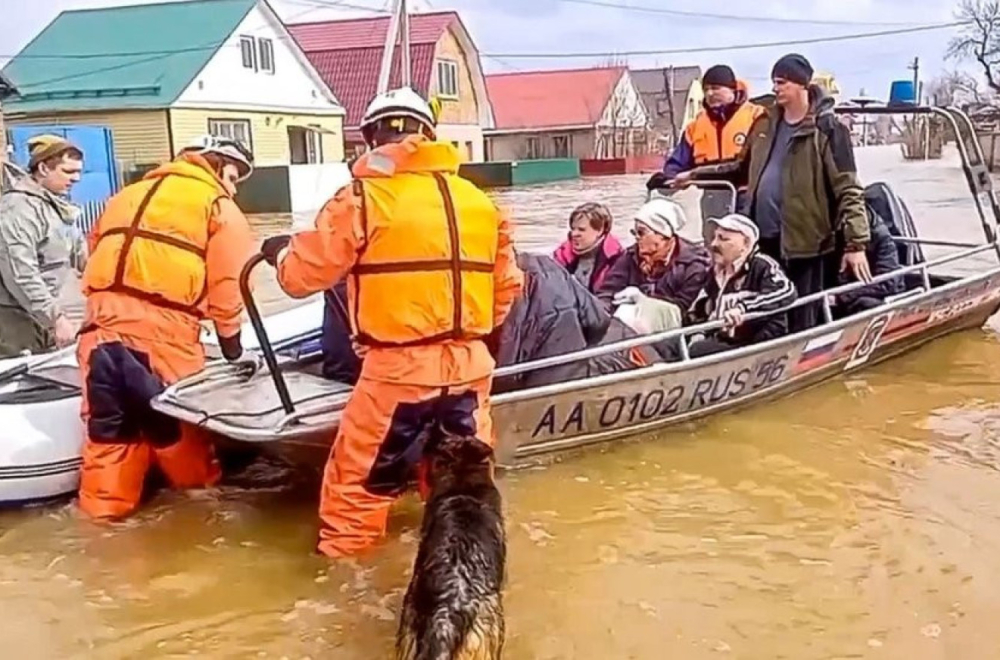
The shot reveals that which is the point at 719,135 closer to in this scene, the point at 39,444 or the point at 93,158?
the point at 39,444

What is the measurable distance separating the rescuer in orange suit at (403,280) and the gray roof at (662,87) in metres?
55.5

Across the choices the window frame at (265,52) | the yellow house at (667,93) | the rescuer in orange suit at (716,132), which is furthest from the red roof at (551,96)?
the rescuer in orange suit at (716,132)

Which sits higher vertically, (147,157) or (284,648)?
(147,157)

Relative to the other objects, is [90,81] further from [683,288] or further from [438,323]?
[438,323]

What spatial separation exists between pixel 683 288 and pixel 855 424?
3.93ft

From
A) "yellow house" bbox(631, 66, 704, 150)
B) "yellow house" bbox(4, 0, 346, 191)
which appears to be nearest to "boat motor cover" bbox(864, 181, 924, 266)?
"yellow house" bbox(4, 0, 346, 191)

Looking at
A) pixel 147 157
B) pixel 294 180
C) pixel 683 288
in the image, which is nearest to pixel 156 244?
pixel 683 288

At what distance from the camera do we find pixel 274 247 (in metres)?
4.35

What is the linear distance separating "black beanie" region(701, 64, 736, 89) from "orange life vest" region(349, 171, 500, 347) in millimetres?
3900

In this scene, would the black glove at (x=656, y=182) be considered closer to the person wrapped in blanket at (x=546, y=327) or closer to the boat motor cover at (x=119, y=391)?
the person wrapped in blanket at (x=546, y=327)

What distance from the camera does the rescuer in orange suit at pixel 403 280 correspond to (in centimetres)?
401

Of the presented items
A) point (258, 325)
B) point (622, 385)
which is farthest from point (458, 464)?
point (622, 385)

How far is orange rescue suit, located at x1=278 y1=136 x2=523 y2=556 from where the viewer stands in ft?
13.1

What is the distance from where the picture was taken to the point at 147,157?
27.6 metres
